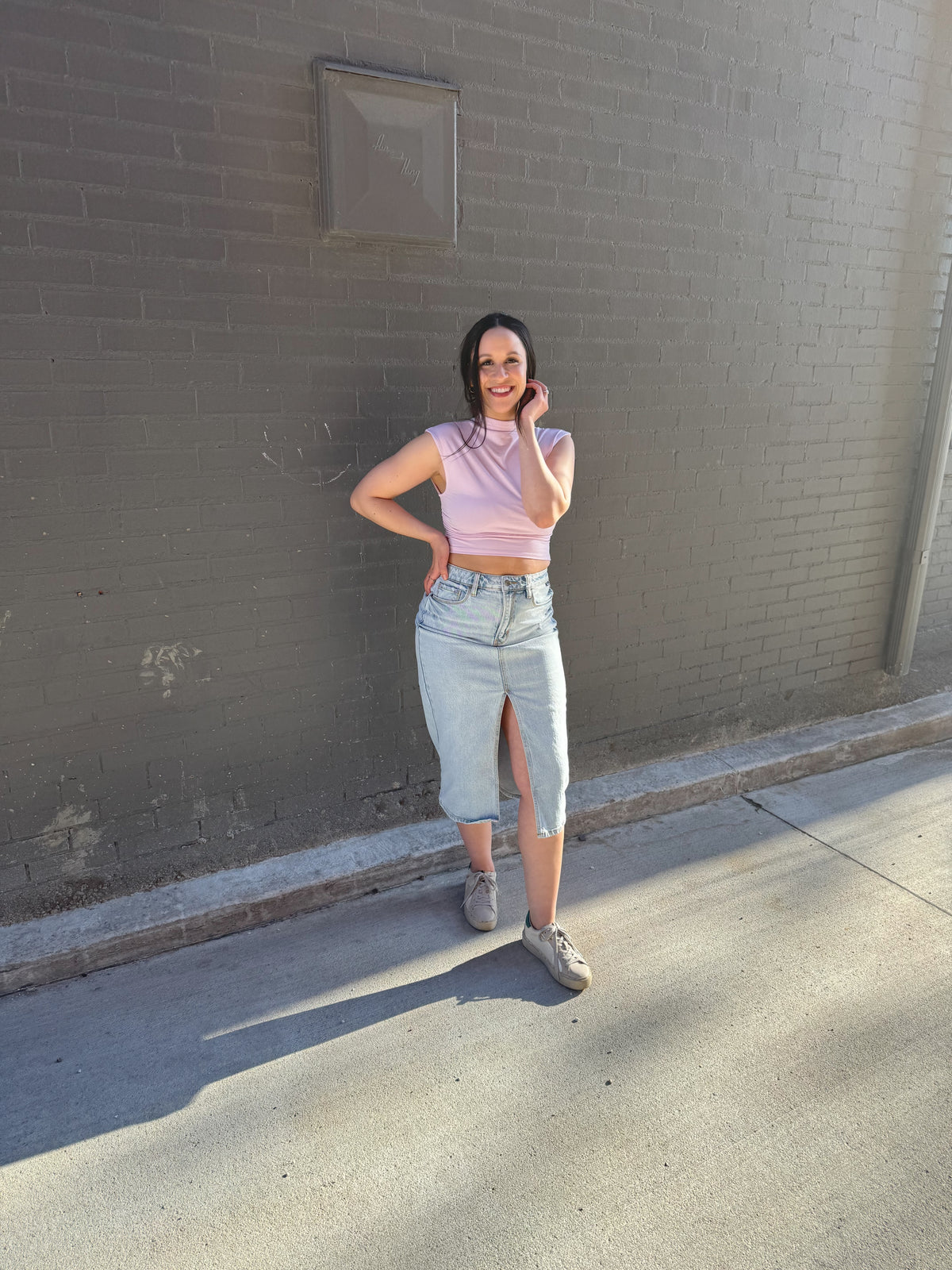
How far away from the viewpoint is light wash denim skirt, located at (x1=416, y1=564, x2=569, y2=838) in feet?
9.00

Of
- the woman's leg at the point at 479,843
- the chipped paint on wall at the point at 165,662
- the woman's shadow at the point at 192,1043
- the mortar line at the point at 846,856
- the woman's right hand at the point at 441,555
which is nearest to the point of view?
the woman's shadow at the point at 192,1043

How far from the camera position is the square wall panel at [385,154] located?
291 cm

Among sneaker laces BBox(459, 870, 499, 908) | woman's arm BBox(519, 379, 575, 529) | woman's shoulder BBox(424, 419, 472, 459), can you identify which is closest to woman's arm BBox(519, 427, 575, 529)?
woman's arm BBox(519, 379, 575, 529)

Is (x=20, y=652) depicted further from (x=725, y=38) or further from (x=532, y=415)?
(x=725, y=38)

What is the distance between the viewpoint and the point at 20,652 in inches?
111

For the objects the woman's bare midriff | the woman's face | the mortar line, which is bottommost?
the mortar line

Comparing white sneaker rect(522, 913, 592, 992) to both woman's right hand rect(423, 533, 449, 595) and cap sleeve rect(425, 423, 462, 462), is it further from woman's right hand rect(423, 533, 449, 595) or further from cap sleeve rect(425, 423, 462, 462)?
cap sleeve rect(425, 423, 462, 462)

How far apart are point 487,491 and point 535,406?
29cm

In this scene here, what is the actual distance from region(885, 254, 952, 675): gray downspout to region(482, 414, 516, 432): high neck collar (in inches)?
124

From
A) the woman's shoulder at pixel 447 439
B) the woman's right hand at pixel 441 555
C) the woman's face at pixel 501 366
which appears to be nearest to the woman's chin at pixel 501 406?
the woman's face at pixel 501 366

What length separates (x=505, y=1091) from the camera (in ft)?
7.94

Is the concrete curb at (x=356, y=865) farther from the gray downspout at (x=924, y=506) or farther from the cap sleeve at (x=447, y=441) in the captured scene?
the cap sleeve at (x=447, y=441)

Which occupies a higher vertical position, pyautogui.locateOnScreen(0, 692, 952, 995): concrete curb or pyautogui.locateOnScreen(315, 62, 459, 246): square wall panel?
pyautogui.locateOnScreen(315, 62, 459, 246): square wall panel

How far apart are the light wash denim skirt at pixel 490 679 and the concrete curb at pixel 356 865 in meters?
0.70
